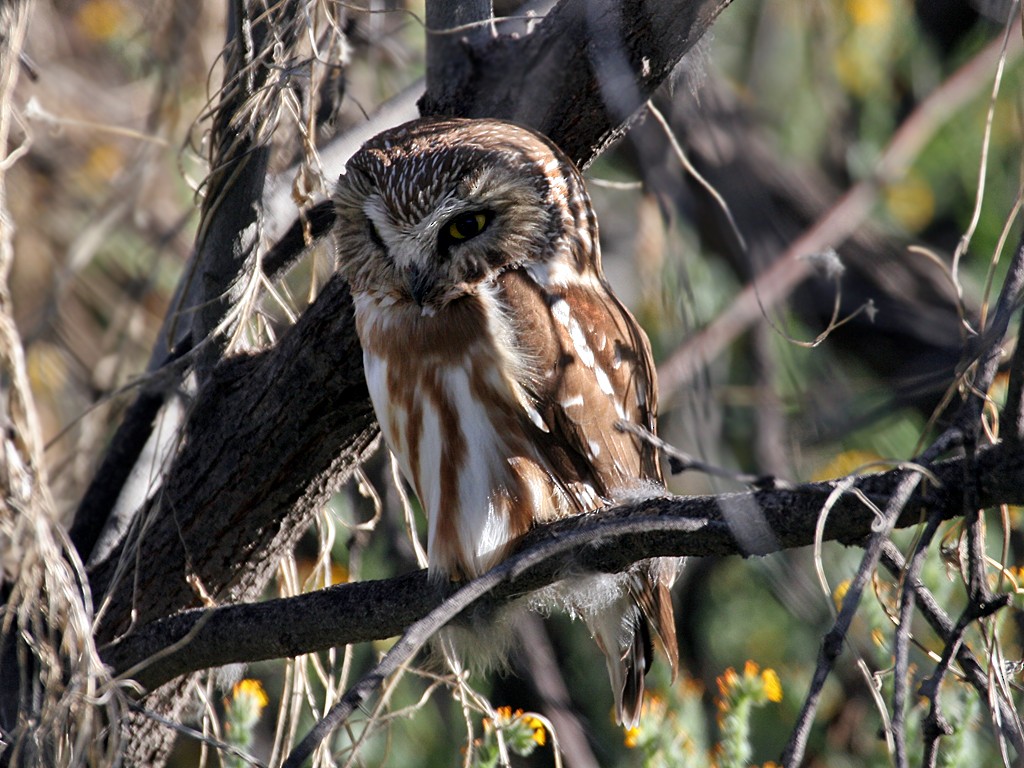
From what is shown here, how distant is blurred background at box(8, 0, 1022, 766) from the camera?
2.81m

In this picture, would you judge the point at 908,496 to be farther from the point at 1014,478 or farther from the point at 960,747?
the point at 960,747

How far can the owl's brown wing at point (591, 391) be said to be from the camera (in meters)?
2.53

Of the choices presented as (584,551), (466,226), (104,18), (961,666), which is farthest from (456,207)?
(104,18)

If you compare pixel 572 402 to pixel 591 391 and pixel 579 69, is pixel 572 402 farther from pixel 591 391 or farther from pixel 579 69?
pixel 579 69

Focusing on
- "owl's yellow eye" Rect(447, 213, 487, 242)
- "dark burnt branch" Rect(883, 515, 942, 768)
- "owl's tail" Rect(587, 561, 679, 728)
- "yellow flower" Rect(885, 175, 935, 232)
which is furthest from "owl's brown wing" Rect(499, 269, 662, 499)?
"yellow flower" Rect(885, 175, 935, 232)

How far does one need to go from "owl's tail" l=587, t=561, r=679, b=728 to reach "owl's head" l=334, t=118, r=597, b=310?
2.68 feet

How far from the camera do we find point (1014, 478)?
147 cm

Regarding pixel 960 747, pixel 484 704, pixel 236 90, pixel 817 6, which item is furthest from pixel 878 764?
pixel 817 6

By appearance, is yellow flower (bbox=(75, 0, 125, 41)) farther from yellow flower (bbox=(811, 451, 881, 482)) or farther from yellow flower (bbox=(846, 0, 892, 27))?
yellow flower (bbox=(811, 451, 881, 482))

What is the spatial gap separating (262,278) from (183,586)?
72 cm

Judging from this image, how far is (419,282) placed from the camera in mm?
2535

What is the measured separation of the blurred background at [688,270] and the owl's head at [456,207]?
0.68ft

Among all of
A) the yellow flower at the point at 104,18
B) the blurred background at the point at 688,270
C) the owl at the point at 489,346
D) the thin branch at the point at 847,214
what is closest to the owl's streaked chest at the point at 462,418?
the owl at the point at 489,346

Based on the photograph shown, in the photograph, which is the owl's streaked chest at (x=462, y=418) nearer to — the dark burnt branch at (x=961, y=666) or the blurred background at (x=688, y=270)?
the blurred background at (x=688, y=270)
